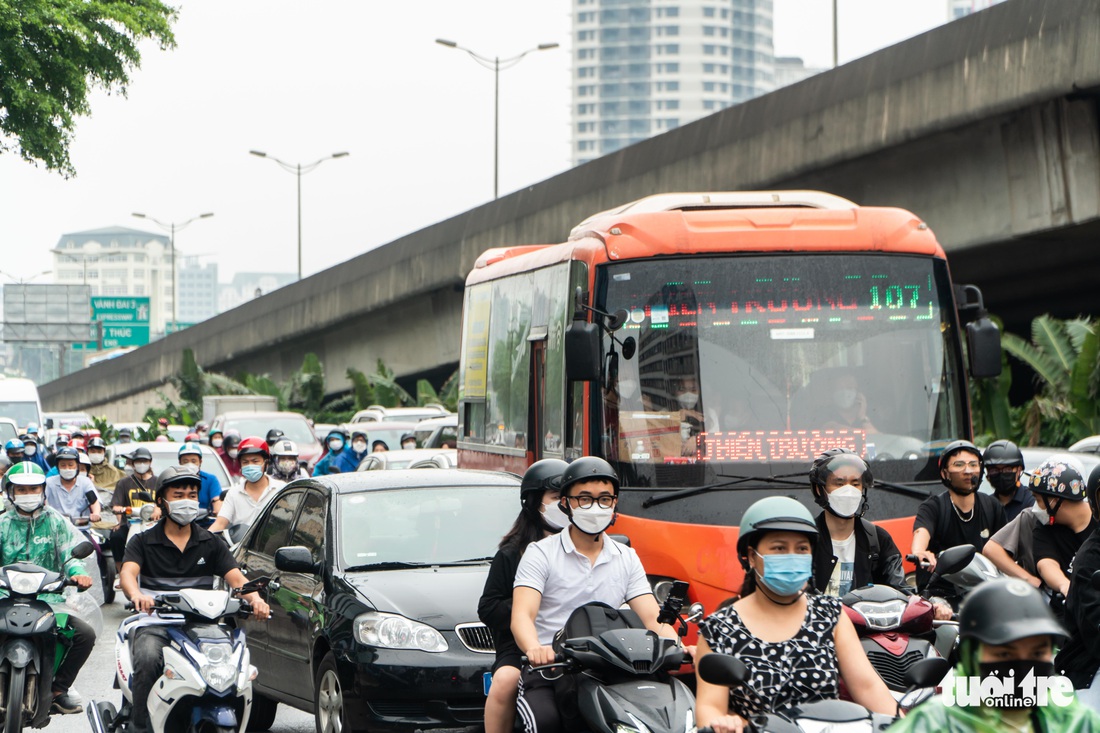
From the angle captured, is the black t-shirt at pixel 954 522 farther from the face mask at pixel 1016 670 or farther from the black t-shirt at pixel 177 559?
the face mask at pixel 1016 670

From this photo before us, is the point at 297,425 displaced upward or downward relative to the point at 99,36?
downward

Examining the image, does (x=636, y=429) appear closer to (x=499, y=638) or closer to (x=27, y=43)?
(x=499, y=638)

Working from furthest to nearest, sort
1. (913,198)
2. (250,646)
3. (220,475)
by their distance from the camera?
(913,198), (220,475), (250,646)

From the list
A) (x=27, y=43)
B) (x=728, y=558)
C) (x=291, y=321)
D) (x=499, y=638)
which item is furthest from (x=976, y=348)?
(x=291, y=321)

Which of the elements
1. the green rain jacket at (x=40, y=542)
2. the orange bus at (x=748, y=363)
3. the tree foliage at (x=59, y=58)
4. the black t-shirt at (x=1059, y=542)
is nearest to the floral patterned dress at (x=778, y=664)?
the black t-shirt at (x=1059, y=542)

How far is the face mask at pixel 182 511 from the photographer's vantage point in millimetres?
8461

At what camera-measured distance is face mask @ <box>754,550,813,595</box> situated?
15.6ft

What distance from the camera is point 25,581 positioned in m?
8.93

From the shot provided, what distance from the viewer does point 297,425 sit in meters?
29.9

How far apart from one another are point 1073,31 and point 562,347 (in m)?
9.62

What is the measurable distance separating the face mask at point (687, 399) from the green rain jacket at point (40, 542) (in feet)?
13.1

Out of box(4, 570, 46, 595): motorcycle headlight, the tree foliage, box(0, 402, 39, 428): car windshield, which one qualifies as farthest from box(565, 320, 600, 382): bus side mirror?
box(0, 402, 39, 428): car windshield

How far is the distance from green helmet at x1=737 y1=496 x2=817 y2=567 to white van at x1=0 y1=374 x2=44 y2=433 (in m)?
27.1

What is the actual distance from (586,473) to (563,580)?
0.41m
